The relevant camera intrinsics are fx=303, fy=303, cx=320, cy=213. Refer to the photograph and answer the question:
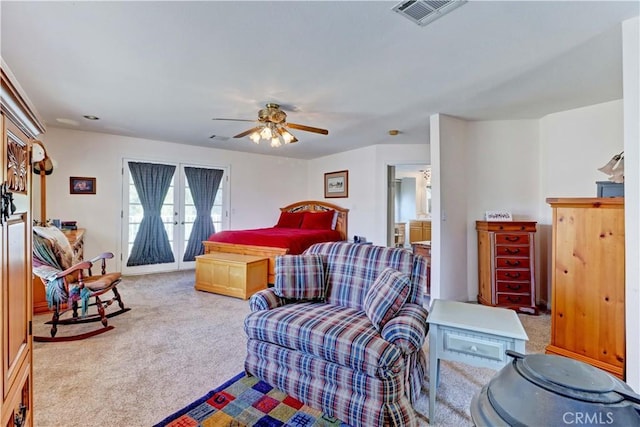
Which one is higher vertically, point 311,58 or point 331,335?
point 311,58

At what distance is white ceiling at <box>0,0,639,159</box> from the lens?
1784 mm

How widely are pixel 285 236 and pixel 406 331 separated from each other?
10.0 feet

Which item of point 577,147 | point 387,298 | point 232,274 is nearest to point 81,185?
point 232,274

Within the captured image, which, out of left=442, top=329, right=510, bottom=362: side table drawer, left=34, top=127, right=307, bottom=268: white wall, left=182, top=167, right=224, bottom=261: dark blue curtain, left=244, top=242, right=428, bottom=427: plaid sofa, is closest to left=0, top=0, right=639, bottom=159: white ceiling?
left=34, top=127, right=307, bottom=268: white wall

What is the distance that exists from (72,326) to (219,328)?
144cm

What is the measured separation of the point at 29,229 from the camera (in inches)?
45.1

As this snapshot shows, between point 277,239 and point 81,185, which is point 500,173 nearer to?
point 277,239

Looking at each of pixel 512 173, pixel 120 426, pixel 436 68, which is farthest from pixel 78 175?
pixel 512 173

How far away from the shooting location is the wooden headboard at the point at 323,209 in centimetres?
604

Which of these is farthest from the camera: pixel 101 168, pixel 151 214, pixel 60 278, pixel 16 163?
pixel 151 214

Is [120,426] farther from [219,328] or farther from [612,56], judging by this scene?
[612,56]

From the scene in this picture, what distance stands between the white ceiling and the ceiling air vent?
0.05 meters

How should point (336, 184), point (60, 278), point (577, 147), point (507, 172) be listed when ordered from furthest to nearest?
1. point (336, 184)
2. point (507, 172)
3. point (577, 147)
4. point (60, 278)

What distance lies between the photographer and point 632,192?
182 cm
